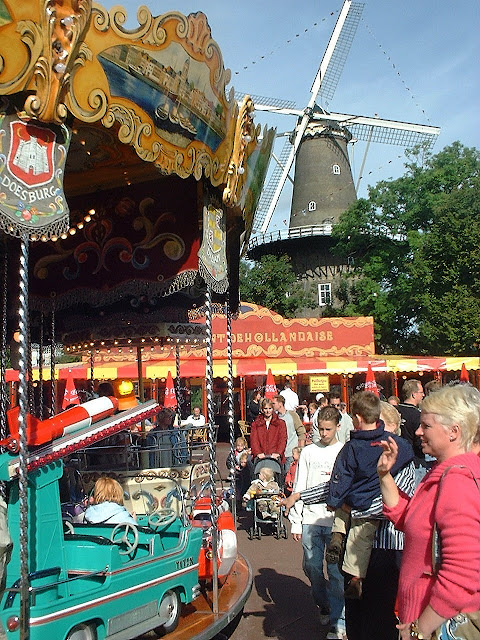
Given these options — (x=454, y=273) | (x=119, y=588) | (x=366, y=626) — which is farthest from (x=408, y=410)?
(x=454, y=273)

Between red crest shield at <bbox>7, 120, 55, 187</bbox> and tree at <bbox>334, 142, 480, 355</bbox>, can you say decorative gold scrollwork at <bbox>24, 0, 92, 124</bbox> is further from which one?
tree at <bbox>334, 142, 480, 355</bbox>

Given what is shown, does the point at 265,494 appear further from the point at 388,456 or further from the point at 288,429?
the point at 388,456

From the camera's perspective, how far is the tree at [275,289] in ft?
128

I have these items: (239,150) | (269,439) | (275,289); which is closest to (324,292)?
(275,289)

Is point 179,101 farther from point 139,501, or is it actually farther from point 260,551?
point 260,551

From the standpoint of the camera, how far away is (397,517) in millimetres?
2924

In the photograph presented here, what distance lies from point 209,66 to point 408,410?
3.67 m

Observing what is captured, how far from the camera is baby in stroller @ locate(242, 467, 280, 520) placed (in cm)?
905

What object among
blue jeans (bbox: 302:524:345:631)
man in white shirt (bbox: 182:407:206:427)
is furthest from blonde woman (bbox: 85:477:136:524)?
man in white shirt (bbox: 182:407:206:427)

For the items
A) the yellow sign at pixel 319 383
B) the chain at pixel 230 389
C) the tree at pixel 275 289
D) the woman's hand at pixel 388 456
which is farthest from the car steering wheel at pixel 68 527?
the tree at pixel 275 289

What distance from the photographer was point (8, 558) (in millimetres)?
3730

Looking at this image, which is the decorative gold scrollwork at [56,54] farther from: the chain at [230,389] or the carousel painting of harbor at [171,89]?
the chain at [230,389]

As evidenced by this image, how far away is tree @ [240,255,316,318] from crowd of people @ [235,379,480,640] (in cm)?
3210

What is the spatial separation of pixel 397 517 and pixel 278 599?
370 centimetres
